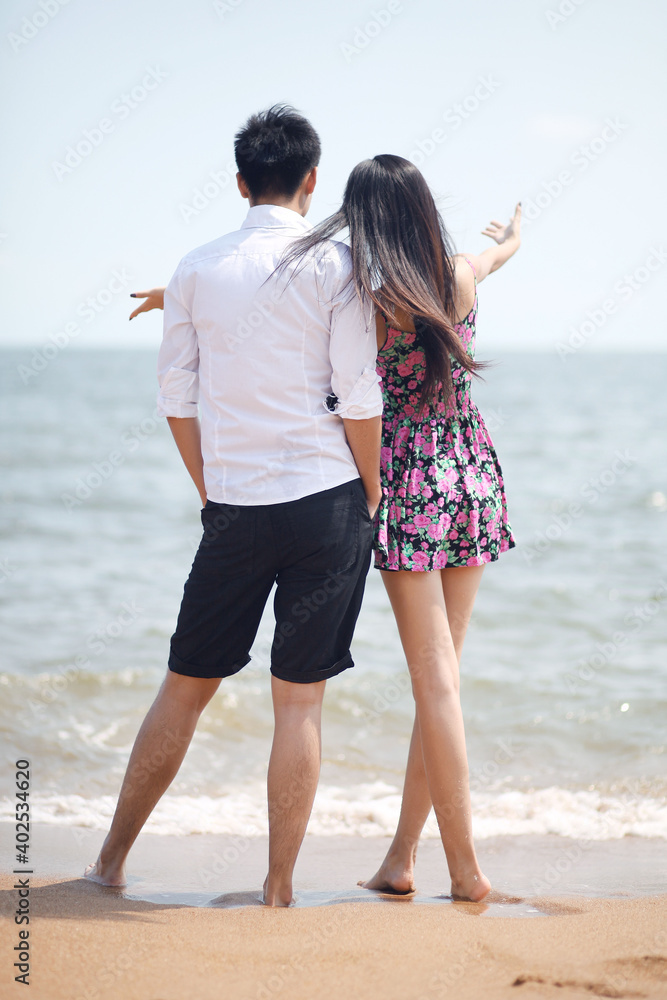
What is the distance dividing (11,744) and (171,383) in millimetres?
2407

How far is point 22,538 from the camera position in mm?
8070

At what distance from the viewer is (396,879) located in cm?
238

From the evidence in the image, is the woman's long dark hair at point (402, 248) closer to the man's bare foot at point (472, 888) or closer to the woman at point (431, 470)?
the woman at point (431, 470)

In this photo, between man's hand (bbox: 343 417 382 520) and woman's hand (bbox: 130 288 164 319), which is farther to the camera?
woman's hand (bbox: 130 288 164 319)

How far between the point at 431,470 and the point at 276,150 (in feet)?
2.89

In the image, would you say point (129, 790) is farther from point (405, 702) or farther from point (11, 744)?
point (405, 702)

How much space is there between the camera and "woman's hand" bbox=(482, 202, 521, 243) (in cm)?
245

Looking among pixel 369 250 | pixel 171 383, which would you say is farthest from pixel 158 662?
pixel 369 250

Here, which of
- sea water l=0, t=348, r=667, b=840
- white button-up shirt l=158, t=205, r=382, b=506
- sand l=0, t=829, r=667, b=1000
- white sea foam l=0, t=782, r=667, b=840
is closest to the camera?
sand l=0, t=829, r=667, b=1000

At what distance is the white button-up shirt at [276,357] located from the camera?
1949 mm

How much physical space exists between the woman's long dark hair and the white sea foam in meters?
1.92

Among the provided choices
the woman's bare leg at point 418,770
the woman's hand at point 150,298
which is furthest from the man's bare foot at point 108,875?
the woman's hand at point 150,298

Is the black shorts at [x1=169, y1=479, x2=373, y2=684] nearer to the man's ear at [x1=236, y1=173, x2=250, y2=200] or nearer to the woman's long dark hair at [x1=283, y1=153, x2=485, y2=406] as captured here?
the woman's long dark hair at [x1=283, y1=153, x2=485, y2=406]

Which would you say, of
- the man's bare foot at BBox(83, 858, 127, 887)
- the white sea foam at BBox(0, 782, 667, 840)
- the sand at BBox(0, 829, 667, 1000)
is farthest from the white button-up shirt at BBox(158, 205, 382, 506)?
the white sea foam at BBox(0, 782, 667, 840)
